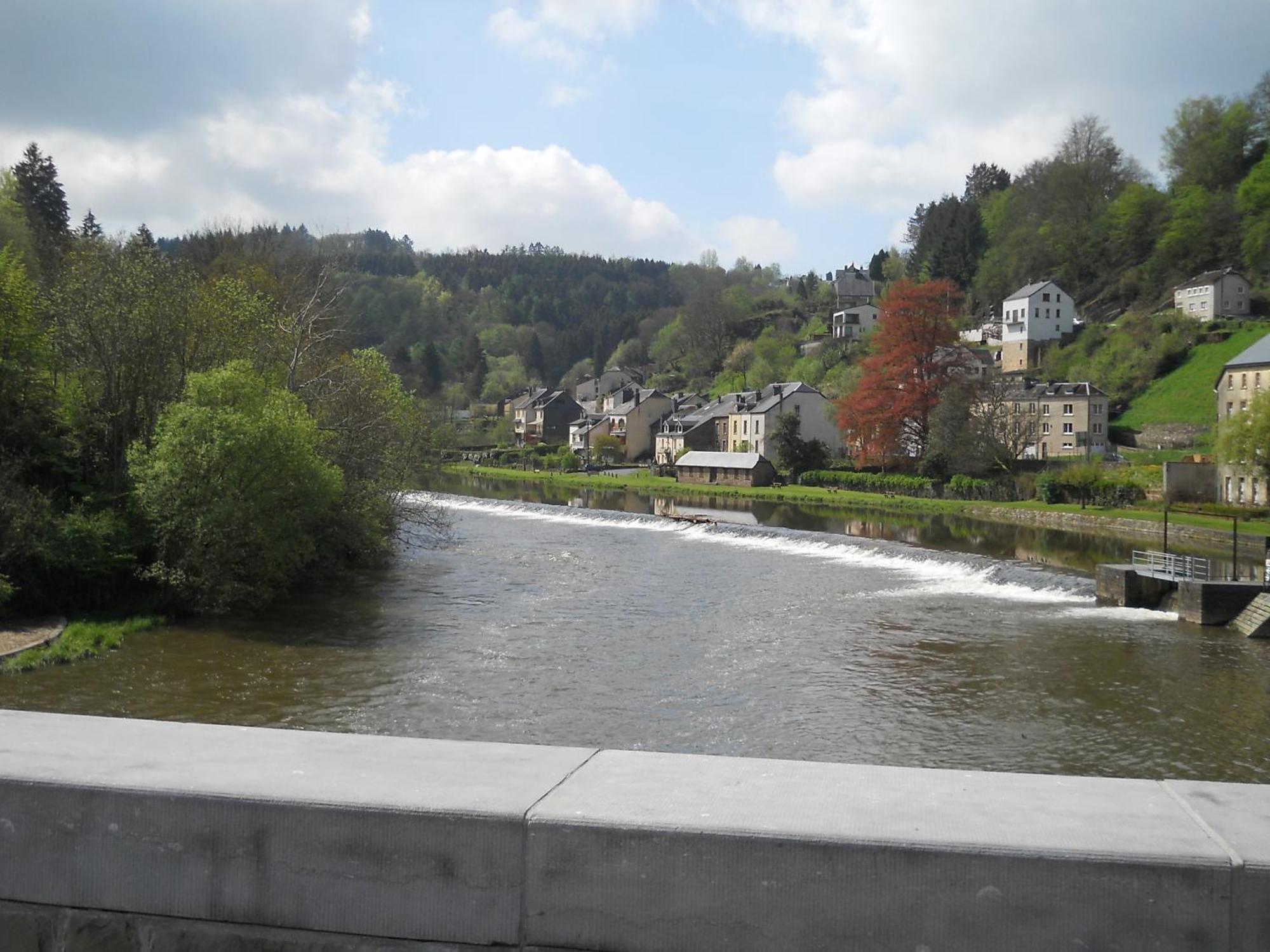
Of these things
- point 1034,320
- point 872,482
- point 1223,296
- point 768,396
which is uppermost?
point 1223,296

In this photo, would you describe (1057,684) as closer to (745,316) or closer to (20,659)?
(20,659)

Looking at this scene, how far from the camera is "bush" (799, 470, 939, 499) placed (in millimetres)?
63594

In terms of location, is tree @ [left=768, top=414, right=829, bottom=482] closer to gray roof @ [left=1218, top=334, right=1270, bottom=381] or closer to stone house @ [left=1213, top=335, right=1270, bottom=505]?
stone house @ [left=1213, top=335, right=1270, bottom=505]

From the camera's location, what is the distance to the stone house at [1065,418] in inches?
3022

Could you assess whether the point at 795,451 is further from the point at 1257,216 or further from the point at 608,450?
the point at 1257,216

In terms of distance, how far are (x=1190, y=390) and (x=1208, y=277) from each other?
1719cm

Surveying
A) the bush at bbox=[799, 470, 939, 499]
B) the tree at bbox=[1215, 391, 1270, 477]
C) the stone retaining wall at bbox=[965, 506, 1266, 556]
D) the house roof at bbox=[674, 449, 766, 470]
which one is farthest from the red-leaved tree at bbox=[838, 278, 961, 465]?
the tree at bbox=[1215, 391, 1270, 477]

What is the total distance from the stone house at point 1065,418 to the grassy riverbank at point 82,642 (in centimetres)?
6451

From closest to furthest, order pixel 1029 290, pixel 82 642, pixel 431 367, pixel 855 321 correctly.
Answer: pixel 82 642 → pixel 1029 290 → pixel 855 321 → pixel 431 367

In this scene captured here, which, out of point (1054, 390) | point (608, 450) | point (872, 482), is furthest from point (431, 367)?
point (872, 482)

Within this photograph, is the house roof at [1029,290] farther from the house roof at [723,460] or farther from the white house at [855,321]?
the house roof at [723,460]

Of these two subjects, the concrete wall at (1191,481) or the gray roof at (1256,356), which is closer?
the concrete wall at (1191,481)

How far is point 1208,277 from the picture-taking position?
293 ft

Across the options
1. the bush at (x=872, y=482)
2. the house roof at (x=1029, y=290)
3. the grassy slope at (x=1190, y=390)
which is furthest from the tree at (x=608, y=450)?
the grassy slope at (x=1190, y=390)
